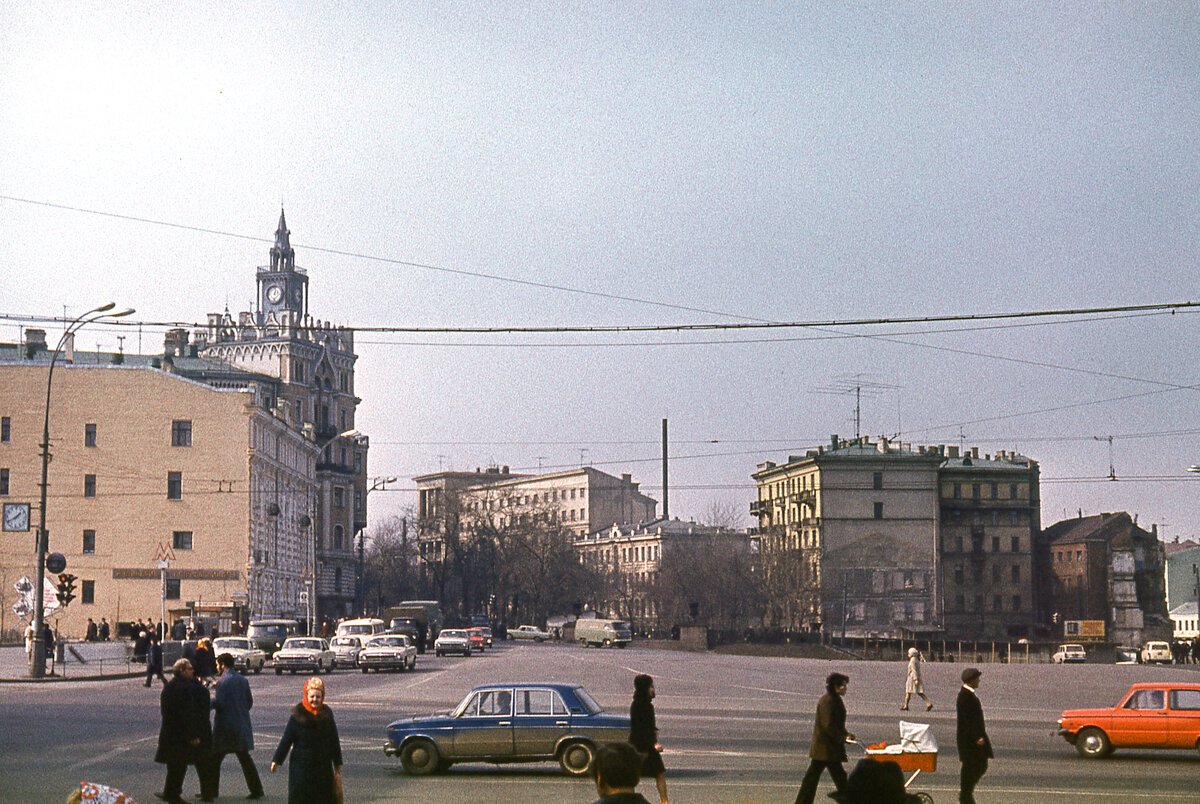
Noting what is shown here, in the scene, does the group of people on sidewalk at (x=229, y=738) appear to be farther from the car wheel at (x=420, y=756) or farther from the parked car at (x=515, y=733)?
the parked car at (x=515, y=733)

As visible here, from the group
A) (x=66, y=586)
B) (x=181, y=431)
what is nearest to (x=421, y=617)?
(x=181, y=431)

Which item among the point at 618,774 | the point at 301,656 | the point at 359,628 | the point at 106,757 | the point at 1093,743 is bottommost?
the point at 301,656

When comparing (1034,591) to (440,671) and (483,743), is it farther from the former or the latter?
(483,743)

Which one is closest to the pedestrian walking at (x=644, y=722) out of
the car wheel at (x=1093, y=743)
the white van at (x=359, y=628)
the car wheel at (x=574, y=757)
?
the car wheel at (x=574, y=757)

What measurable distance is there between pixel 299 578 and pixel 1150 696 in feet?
275

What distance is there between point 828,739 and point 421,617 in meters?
74.2

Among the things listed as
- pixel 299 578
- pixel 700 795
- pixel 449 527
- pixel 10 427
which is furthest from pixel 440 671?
pixel 449 527

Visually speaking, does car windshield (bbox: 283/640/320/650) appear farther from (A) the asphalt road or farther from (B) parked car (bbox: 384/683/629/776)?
(B) parked car (bbox: 384/683/629/776)

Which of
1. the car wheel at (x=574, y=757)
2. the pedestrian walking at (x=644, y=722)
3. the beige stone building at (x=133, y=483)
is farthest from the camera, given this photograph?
the beige stone building at (x=133, y=483)

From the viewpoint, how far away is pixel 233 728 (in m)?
15.7

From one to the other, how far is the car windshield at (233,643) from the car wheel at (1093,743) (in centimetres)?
3579

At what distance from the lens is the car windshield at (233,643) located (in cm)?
5150

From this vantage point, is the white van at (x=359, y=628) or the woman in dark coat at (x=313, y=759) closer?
the woman in dark coat at (x=313, y=759)

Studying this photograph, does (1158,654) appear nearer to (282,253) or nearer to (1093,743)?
(1093,743)
